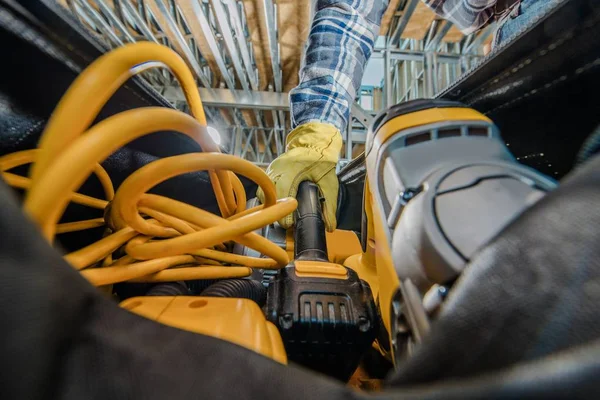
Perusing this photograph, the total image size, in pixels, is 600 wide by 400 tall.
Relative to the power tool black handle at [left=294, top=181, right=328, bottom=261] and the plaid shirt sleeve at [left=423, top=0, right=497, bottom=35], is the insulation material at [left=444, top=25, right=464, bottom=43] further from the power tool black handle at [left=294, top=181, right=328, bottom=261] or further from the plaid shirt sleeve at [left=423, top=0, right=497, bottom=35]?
the power tool black handle at [left=294, top=181, right=328, bottom=261]

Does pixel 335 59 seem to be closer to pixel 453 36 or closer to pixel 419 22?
pixel 419 22

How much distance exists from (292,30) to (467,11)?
144 cm

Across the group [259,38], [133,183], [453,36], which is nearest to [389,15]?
[453,36]

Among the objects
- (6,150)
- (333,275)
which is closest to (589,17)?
(333,275)

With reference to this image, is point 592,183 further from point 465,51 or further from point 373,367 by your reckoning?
point 465,51

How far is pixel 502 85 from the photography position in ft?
1.12

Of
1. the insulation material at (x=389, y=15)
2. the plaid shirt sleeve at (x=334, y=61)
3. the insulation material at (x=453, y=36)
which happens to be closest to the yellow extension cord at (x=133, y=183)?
the plaid shirt sleeve at (x=334, y=61)

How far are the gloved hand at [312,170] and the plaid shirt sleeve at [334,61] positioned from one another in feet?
0.34

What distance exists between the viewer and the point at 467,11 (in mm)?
1161

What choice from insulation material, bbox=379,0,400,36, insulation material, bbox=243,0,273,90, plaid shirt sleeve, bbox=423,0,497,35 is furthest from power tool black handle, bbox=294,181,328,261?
insulation material, bbox=379,0,400,36

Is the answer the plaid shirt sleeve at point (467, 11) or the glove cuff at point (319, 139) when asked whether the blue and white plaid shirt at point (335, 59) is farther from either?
the plaid shirt sleeve at point (467, 11)

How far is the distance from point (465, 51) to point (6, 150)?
125 inches

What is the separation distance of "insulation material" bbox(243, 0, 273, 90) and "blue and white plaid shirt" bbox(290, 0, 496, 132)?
1.34m

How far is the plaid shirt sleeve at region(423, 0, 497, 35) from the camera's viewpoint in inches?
43.3
